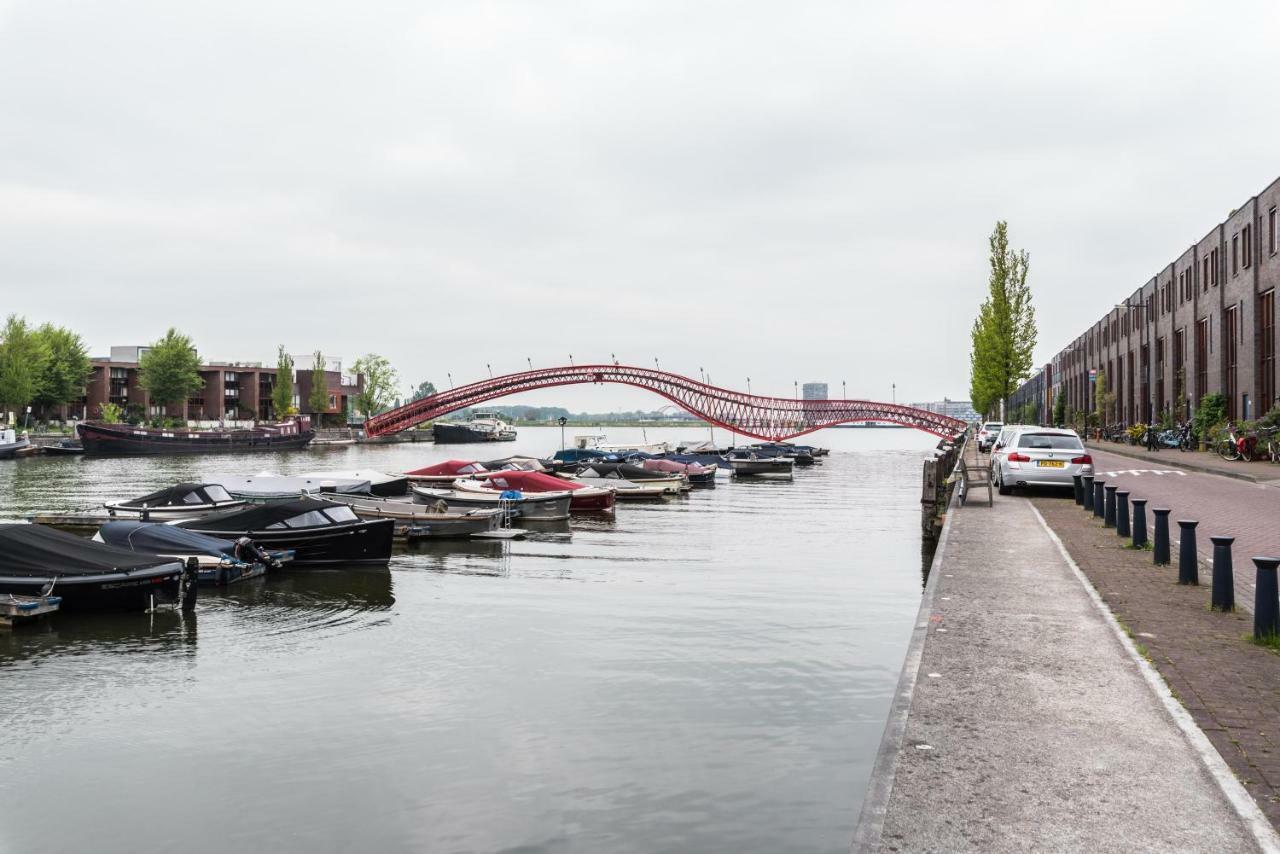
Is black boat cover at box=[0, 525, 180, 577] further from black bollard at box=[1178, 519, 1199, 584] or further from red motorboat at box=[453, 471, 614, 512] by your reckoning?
red motorboat at box=[453, 471, 614, 512]

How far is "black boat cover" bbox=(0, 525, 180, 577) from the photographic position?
16.0 metres

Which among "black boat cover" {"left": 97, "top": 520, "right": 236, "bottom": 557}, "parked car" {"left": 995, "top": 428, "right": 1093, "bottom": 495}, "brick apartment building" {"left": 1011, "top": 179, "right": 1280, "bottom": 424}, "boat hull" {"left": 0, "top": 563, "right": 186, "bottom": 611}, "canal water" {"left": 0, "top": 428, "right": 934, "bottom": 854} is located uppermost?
"brick apartment building" {"left": 1011, "top": 179, "right": 1280, "bottom": 424}

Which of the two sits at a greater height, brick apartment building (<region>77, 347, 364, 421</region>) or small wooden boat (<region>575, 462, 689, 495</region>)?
brick apartment building (<region>77, 347, 364, 421</region>)

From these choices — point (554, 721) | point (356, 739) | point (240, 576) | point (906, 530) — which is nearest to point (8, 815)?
point (356, 739)

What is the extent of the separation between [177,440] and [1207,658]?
105 m

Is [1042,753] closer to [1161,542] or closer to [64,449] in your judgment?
[1161,542]

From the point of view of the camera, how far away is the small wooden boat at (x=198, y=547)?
19672 millimetres

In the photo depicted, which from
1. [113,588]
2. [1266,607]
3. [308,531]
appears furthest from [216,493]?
[1266,607]

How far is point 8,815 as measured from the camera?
8.20 m

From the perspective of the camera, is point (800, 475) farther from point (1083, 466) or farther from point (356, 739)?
point (356, 739)

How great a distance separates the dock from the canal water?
123cm

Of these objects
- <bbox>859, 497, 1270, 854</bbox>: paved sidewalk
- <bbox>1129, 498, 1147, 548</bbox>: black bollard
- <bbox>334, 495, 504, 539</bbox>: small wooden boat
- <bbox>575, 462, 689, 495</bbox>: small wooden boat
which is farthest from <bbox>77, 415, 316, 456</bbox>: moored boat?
<bbox>859, 497, 1270, 854</bbox>: paved sidewalk

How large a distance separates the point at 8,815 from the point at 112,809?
32.0 inches

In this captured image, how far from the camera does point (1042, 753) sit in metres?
6.48
